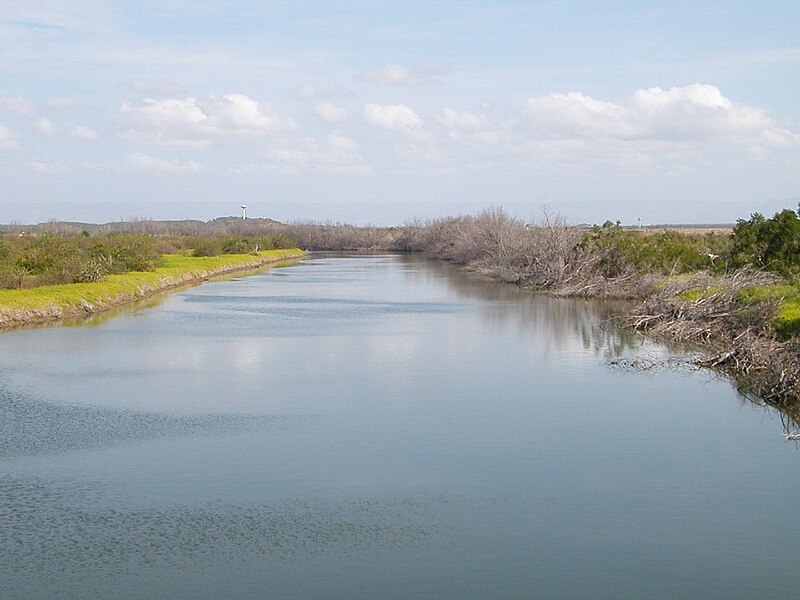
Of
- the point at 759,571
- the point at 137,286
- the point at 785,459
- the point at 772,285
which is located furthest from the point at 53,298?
the point at 759,571

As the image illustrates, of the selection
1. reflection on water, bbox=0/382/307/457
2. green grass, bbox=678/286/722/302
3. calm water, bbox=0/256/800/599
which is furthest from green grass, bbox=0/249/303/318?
green grass, bbox=678/286/722/302

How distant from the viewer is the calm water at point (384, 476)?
938cm

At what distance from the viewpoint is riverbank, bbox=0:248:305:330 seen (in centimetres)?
2943

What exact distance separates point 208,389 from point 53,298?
1509 cm

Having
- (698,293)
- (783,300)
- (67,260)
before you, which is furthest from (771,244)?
(67,260)

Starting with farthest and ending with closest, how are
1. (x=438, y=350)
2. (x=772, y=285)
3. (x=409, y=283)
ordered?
(x=409, y=283)
(x=772, y=285)
(x=438, y=350)

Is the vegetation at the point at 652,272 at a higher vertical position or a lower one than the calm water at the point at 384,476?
higher

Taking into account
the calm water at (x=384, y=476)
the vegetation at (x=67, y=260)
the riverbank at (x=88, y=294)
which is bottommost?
the calm water at (x=384, y=476)

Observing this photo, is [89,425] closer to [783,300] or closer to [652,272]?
[783,300]

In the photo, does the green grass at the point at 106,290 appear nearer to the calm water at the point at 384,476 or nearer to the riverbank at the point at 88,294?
the riverbank at the point at 88,294

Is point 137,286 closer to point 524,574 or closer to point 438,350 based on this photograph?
point 438,350

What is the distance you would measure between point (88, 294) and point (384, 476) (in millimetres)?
23903

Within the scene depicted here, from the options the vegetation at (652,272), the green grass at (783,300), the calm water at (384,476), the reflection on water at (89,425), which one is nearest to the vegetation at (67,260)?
the vegetation at (652,272)

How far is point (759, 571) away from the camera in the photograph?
9.54 meters
